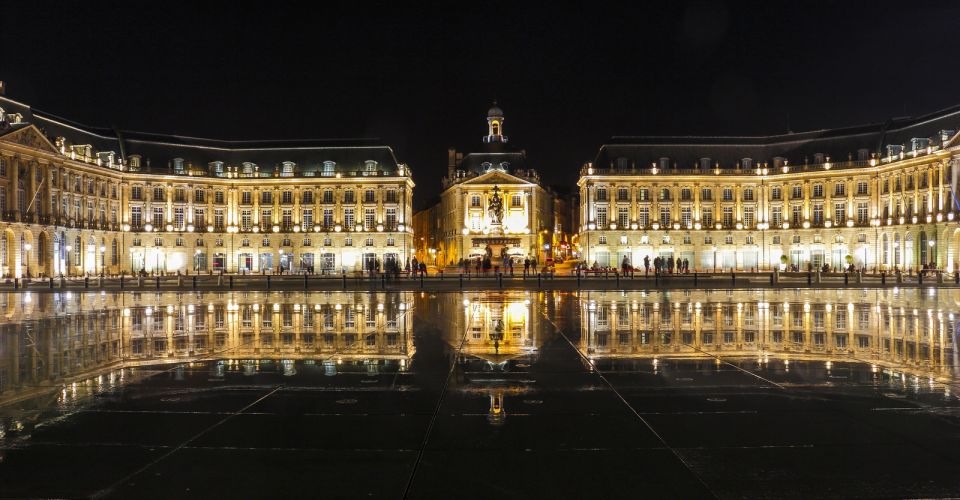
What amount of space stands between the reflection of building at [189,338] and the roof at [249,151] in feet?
227

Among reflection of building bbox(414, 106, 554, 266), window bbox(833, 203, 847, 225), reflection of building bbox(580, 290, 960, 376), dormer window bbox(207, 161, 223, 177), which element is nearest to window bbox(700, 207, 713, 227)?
window bbox(833, 203, 847, 225)

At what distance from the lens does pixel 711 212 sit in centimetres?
9125

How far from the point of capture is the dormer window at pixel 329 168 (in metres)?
91.4

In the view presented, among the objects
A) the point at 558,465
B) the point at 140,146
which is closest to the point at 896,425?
the point at 558,465

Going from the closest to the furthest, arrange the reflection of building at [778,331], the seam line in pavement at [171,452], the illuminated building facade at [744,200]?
the seam line in pavement at [171,452], the reflection of building at [778,331], the illuminated building facade at [744,200]

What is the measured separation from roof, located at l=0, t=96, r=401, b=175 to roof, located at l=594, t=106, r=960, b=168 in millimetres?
31589

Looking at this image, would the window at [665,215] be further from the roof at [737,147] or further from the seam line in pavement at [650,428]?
the seam line in pavement at [650,428]

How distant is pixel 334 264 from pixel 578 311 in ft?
239

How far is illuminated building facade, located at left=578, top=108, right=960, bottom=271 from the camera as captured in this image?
8306 cm

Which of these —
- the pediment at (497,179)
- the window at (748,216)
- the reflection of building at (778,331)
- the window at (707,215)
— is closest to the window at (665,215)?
the window at (707,215)

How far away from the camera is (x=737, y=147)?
91.8 m

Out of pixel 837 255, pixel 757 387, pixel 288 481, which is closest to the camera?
pixel 288 481

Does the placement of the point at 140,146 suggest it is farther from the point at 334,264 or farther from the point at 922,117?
the point at 922,117

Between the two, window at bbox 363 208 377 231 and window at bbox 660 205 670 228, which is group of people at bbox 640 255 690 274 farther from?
window at bbox 363 208 377 231
